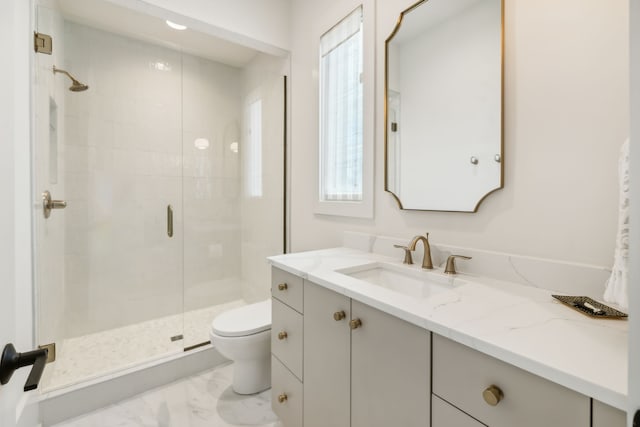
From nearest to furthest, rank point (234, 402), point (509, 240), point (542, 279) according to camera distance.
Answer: point (542, 279), point (509, 240), point (234, 402)

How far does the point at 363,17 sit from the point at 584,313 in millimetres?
Result: 1701

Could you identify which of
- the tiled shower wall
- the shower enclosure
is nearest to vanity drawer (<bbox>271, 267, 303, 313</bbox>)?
the shower enclosure

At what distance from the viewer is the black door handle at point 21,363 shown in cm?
51

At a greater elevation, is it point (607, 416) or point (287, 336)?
point (607, 416)

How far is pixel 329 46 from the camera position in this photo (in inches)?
77.9

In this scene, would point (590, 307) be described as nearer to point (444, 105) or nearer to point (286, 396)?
point (444, 105)

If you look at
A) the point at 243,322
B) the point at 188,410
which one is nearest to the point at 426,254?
the point at 243,322

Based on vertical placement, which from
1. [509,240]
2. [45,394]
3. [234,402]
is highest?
[509,240]

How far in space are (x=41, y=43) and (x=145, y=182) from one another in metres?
1.21

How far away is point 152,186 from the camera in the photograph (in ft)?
8.56

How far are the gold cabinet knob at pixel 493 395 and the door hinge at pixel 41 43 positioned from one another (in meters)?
2.31

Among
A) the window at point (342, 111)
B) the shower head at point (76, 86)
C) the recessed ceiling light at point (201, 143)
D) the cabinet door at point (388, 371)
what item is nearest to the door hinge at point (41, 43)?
the shower head at point (76, 86)

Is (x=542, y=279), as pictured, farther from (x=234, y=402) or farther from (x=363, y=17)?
(x=234, y=402)

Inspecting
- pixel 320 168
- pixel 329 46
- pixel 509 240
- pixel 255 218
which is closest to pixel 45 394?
pixel 255 218
